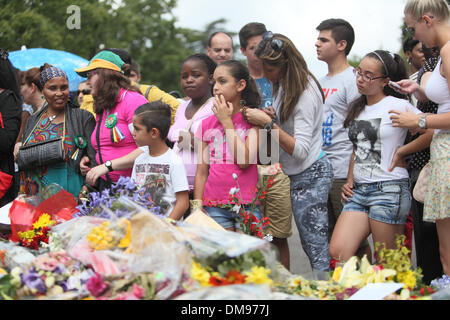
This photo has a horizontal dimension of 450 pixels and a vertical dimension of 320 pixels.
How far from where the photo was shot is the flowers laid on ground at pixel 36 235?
10.4ft

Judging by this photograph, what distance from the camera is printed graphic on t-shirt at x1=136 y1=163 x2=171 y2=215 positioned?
3.69 metres

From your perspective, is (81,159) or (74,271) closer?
(74,271)

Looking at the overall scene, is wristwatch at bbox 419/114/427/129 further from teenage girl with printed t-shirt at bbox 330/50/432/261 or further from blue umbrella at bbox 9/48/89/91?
blue umbrella at bbox 9/48/89/91

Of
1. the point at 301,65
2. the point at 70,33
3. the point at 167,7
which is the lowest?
the point at 301,65

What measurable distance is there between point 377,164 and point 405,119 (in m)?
0.46

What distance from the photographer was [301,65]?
4117 mm

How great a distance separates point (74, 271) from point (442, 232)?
7.46ft

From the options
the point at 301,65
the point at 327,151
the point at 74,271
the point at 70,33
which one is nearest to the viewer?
the point at 74,271

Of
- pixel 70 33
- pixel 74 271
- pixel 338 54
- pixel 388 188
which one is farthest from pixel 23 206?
pixel 70 33

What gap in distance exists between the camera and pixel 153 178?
12.5 feet

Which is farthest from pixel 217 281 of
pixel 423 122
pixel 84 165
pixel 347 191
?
pixel 84 165

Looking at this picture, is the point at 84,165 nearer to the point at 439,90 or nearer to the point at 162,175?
the point at 162,175

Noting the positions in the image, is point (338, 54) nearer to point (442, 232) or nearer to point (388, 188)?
point (388, 188)

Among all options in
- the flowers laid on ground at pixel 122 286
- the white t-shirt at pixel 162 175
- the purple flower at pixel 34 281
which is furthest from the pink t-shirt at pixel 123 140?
the flowers laid on ground at pixel 122 286
